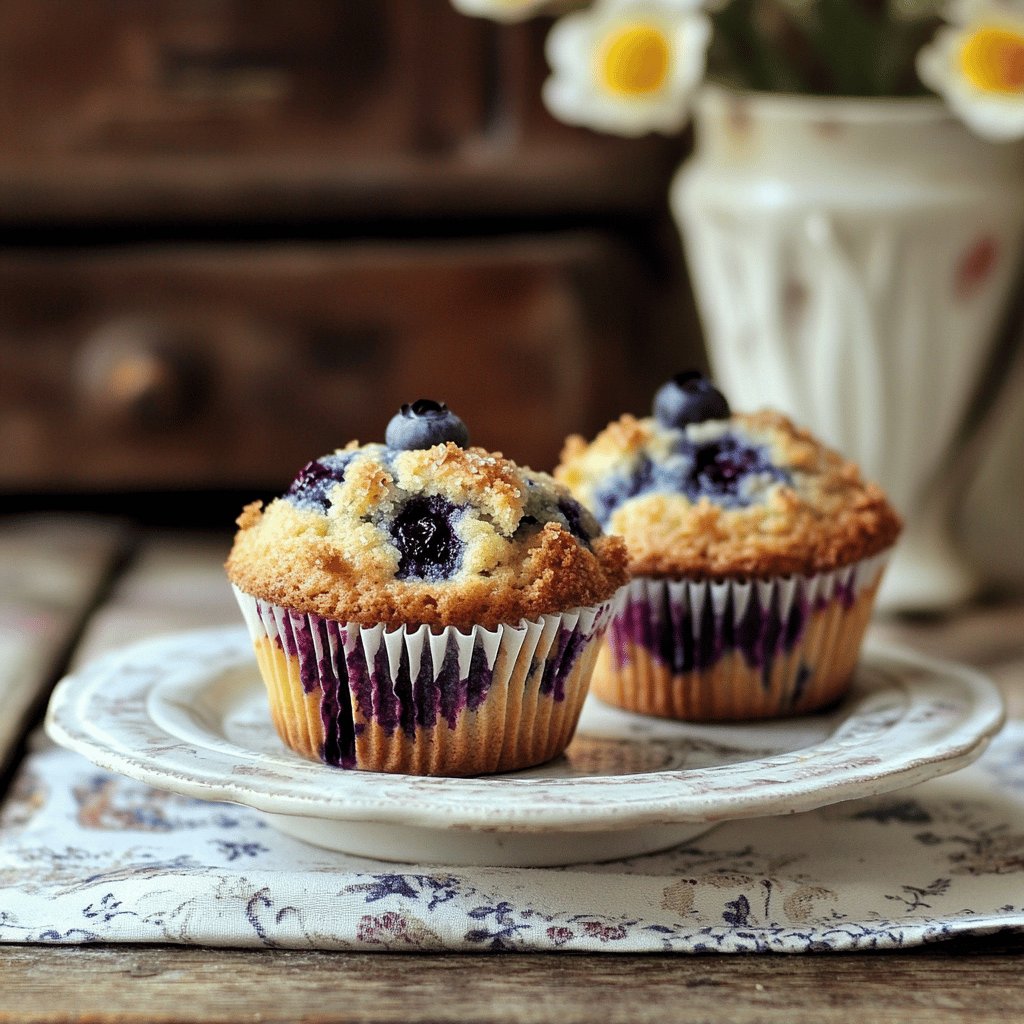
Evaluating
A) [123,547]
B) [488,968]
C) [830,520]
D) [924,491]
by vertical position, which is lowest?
[123,547]

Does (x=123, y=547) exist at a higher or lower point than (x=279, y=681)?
lower

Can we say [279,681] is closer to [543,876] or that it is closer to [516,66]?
[543,876]

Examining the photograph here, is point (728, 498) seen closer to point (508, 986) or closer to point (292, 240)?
point (508, 986)

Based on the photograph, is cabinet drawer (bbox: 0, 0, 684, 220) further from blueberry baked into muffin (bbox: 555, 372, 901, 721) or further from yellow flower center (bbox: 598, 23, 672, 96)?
blueberry baked into muffin (bbox: 555, 372, 901, 721)

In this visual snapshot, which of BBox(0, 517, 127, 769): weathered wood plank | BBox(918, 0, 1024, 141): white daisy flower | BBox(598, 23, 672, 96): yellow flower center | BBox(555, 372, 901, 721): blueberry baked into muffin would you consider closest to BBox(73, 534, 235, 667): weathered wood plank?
BBox(0, 517, 127, 769): weathered wood plank

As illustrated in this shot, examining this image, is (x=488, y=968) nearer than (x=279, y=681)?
Yes

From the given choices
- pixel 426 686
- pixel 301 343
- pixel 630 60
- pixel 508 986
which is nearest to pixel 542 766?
pixel 426 686

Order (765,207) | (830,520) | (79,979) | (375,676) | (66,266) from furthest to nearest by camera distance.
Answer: (66,266), (765,207), (830,520), (375,676), (79,979)

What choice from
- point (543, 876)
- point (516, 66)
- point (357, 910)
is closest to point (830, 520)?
point (543, 876)
